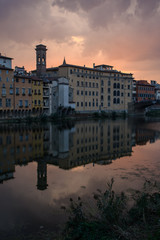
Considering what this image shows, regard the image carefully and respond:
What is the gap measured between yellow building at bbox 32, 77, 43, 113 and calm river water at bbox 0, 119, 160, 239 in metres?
31.1

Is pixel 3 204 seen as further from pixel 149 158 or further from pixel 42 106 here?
pixel 42 106

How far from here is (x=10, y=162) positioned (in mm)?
16828

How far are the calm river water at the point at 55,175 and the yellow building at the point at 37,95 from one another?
102 feet

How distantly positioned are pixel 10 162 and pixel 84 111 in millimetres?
52788

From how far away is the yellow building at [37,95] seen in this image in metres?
54.5

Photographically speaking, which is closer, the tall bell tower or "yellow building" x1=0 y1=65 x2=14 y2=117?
"yellow building" x1=0 y1=65 x2=14 y2=117

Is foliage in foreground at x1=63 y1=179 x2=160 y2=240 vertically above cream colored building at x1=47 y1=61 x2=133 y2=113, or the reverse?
cream colored building at x1=47 y1=61 x2=133 y2=113

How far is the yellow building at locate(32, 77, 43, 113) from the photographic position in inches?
2144

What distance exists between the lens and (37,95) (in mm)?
55406

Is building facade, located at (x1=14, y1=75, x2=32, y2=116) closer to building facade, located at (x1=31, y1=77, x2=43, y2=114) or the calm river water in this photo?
building facade, located at (x1=31, y1=77, x2=43, y2=114)

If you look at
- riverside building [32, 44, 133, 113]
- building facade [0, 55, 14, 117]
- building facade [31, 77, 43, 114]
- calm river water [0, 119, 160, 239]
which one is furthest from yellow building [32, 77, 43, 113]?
calm river water [0, 119, 160, 239]

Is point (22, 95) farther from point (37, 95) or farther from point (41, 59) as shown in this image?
→ point (41, 59)

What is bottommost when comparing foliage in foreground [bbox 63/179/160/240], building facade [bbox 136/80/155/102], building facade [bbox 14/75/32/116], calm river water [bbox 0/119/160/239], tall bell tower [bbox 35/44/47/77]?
calm river water [bbox 0/119/160/239]

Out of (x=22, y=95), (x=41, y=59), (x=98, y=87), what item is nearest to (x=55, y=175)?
(x=22, y=95)
